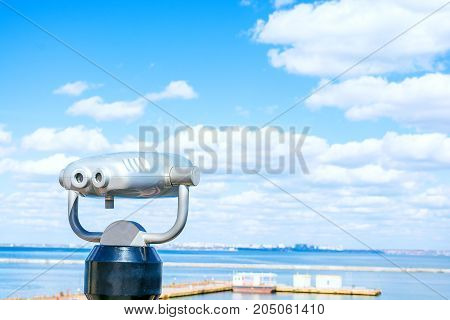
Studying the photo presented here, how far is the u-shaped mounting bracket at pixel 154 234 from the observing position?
217 centimetres

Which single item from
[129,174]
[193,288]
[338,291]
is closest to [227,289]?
[193,288]

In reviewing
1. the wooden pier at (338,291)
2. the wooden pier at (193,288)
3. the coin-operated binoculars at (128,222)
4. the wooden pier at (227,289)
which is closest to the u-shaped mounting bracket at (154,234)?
the coin-operated binoculars at (128,222)

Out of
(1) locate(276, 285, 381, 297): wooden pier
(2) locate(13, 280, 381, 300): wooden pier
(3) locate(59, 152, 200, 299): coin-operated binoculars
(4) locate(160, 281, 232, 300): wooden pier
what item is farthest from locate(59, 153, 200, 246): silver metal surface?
(1) locate(276, 285, 381, 297): wooden pier

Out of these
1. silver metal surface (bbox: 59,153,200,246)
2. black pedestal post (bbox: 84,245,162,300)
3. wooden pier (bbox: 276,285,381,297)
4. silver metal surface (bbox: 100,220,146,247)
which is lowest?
wooden pier (bbox: 276,285,381,297)

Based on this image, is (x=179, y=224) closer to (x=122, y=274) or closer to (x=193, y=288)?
(x=122, y=274)

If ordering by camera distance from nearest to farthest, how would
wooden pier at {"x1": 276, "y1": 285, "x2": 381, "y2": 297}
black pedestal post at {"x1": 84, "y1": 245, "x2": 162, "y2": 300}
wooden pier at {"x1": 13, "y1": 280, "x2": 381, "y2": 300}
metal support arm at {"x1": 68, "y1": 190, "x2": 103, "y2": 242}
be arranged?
1. black pedestal post at {"x1": 84, "y1": 245, "x2": 162, "y2": 300}
2. metal support arm at {"x1": 68, "y1": 190, "x2": 103, "y2": 242}
3. wooden pier at {"x1": 13, "y1": 280, "x2": 381, "y2": 300}
4. wooden pier at {"x1": 276, "y1": 285, "x2": 381, "y2": 297}

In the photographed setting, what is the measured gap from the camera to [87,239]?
2.27m

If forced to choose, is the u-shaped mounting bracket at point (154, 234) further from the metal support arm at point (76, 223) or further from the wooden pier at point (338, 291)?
the wooden pier at point (338, 291)

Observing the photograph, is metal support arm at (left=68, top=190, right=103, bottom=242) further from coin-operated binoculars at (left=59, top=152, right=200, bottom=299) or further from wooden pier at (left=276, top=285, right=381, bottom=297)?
wooden pier at (left=276, top=285, right=381, bottom=297)

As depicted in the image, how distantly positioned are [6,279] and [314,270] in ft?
84.0

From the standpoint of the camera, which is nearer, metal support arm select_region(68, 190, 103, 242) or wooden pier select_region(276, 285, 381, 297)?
metal support arm select_region(68, 190, 103, 242)

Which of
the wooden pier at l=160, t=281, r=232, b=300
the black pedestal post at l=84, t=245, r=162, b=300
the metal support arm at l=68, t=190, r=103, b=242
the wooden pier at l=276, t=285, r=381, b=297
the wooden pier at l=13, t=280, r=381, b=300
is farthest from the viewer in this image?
the wooden pier at l=276, t=285, r=381, b=297

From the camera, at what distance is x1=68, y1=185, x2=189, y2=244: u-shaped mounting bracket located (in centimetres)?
217
